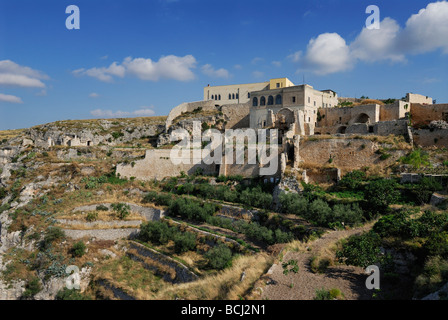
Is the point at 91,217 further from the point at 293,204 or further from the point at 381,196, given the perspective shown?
the point at 381,196

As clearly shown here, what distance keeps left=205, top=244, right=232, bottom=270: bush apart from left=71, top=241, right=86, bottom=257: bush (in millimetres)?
8864

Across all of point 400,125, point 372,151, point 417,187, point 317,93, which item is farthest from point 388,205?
point 317,93

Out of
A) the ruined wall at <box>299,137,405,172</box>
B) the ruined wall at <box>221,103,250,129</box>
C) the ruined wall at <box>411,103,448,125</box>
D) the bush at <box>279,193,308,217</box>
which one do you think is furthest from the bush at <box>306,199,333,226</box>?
the ruined wall at <box>221,103,250,129</box>

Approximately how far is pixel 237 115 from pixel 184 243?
2511 cm

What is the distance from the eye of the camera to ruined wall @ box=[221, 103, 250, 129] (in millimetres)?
40250

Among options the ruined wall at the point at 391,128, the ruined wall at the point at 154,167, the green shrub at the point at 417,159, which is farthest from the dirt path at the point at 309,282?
the ruined wall at the point at 154,167

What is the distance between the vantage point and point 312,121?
32.3 metres

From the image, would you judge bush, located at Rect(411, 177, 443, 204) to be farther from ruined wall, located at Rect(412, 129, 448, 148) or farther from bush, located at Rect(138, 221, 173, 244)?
bush, located at Rect(138, 221, 173, 244)

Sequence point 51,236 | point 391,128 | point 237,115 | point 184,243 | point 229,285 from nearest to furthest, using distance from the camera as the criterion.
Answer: point 229,285
point 184,243
point 51,236
point 391,128
point 237,115

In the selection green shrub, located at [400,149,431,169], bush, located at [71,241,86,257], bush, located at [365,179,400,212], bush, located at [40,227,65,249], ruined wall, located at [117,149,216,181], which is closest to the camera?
bush, located at [365,179,400,212]

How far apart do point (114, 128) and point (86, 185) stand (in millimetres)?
20555

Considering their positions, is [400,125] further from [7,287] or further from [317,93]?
[7,287]

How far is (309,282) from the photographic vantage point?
416 inches

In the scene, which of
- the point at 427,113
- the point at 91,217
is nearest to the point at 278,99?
the point at 427,113
